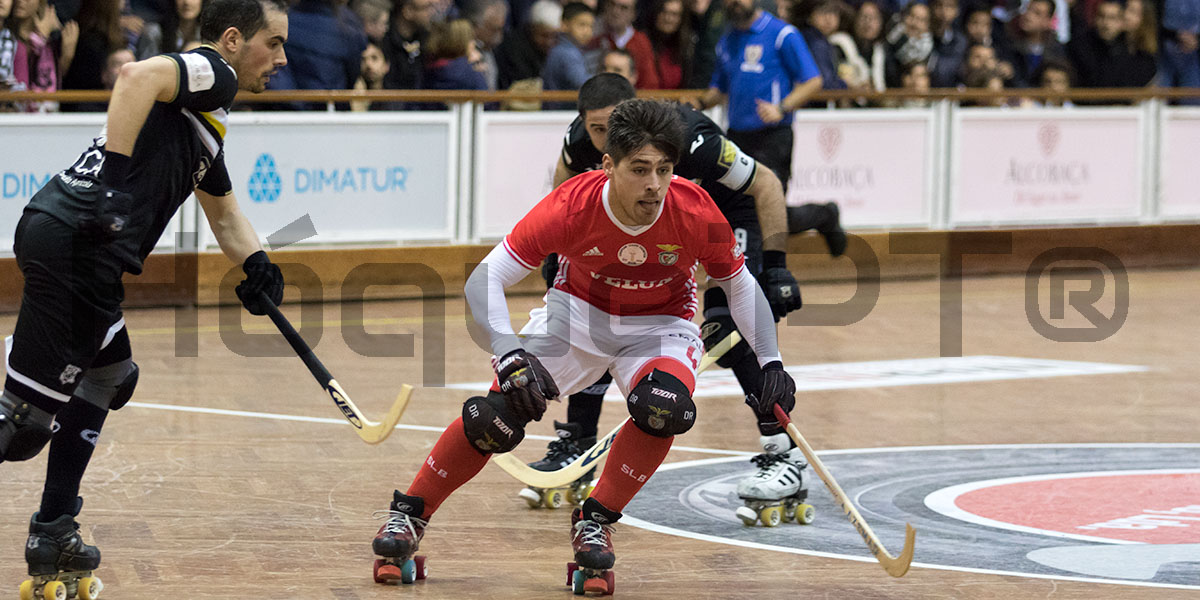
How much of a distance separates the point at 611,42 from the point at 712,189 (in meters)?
7.06

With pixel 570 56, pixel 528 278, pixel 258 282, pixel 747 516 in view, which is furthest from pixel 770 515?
pixel 570 56

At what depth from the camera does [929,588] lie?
19.6ft

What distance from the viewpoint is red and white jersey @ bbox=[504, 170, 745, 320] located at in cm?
586

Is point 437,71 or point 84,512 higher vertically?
point 437,71

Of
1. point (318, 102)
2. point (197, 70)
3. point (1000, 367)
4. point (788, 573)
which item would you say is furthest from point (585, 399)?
point (318, 102)

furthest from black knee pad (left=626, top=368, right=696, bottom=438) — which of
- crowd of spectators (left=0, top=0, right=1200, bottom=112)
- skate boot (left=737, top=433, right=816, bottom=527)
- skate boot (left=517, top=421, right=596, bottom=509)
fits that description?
crowd of spectators (left=0, top=0, right=1200, bottom=112)

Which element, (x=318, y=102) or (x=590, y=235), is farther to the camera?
(x=318, y=102)

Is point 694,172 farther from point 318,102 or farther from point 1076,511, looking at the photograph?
point 318,102

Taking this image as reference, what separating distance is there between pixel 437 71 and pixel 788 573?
314 inches

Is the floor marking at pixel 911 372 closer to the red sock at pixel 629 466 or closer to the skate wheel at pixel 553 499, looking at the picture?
the skate wheel at pixel 553 499

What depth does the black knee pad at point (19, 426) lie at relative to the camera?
5.25 m

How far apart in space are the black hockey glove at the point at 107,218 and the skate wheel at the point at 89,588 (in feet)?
3.70

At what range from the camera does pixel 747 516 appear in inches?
271

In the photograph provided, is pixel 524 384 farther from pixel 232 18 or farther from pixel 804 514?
pixel 804 514
